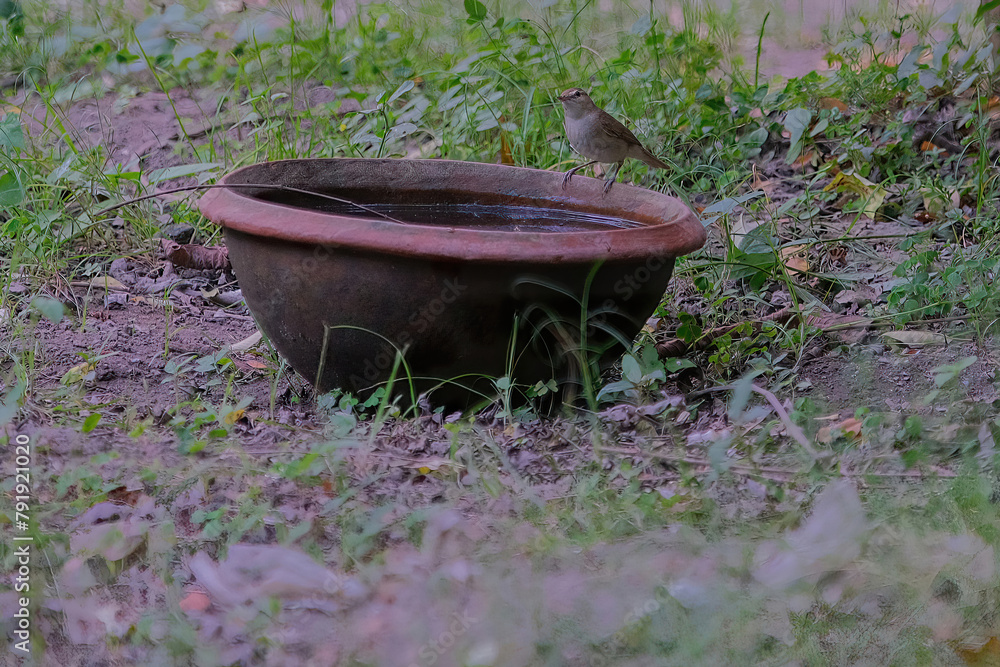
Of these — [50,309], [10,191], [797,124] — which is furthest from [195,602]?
[797,124]

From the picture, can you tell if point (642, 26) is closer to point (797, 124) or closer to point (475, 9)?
point (797, 124)

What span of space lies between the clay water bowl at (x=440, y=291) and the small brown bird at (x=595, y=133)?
0.72 meters

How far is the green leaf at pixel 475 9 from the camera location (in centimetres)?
407

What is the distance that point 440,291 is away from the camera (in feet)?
8.25

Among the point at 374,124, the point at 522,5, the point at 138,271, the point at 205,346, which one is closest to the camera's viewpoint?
the point at 205,346

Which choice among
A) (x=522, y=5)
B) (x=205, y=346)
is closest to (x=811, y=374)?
(x=205, y=346)

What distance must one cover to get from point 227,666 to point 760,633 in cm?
93

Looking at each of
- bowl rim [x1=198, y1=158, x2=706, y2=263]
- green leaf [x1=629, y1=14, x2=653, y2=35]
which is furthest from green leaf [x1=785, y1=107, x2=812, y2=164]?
bowl rim [x1=198, y1=158, x2=706, y2=263]

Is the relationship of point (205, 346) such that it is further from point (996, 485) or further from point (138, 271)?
point (996, 485)

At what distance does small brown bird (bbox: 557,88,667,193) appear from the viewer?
12.0ft

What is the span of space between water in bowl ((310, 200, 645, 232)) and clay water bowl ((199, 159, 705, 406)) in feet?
0.62

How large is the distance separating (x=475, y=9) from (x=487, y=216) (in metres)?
1.32

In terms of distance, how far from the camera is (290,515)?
83.7 inches

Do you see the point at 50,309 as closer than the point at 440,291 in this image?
Result: Yes
